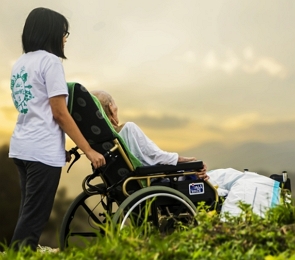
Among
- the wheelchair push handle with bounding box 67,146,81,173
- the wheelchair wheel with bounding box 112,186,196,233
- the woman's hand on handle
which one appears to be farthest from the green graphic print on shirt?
the wheelchair wheel with bounding box 112,186,196,233

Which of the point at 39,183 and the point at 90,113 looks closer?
the point at 39,183

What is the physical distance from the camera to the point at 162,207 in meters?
3.88

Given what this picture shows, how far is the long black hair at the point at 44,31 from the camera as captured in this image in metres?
3.17

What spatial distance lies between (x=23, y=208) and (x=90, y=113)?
768 mm

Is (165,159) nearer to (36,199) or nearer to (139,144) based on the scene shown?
(139,144)

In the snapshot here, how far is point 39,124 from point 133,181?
3.10ft

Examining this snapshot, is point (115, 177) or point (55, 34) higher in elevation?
point (55, 34)

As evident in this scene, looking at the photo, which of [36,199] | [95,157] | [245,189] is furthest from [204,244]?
[245,189]

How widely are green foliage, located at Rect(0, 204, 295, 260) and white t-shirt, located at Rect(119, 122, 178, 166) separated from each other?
50.8 inches

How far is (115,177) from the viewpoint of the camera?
3.82 metres

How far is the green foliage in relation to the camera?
219 cm

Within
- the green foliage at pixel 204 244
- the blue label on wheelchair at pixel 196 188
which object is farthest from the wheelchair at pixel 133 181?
the green foliage at pixel 204 244

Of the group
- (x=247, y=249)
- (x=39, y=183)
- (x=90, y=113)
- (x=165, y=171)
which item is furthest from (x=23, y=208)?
(x=247, y=249)

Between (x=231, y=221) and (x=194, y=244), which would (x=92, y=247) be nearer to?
(x=194, y=244)
